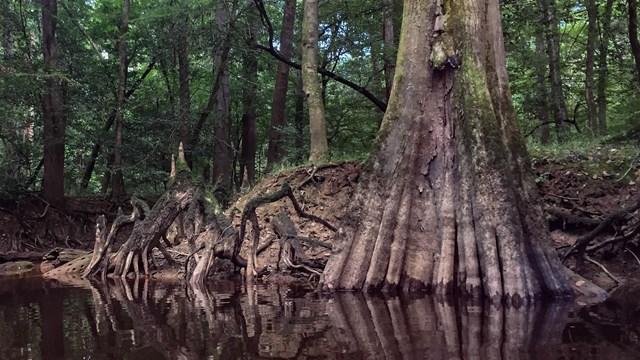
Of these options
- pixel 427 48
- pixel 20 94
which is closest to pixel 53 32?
pixel 20 94

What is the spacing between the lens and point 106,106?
17.7 meters

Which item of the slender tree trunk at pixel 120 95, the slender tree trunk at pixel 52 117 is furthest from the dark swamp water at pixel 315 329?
the slender tree trunk at pixel 120 95

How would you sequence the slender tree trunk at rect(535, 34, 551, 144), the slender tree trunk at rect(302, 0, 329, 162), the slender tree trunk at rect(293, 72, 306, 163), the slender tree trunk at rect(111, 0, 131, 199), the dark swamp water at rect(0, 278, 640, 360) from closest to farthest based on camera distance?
the dark swamp water at rect(0, 278, 640, 360) < the slender tree trunk at rect(302, 0, 329, 162) < the slender tree trunk at rect(293, 72, 306, 163) < the slender tree trunk at rect(535, 34, 551, 144) < the slender tree trunk at rect(111, 0, 131, 199)

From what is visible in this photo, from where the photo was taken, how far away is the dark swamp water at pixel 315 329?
4086 mm

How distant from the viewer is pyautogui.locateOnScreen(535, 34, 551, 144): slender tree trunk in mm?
16094

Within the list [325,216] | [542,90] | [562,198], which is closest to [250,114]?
[542,90]

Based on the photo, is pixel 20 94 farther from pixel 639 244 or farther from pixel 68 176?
pixel 639 244

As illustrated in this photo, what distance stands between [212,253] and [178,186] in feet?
6.72

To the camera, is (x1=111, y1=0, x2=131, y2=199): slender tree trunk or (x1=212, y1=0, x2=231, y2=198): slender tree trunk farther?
(x1=212, y1=0, x2=231, y2=198): slender tree trunk

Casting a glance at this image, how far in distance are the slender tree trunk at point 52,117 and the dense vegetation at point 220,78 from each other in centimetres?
8

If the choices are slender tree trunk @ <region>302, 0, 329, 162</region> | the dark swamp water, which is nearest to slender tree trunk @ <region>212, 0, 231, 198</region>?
slender tree trunk @ <region>302, 0, 329, 162</region>

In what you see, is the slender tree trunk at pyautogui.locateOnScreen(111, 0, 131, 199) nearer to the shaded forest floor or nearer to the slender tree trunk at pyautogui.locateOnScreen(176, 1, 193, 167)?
the slender tree trunk at pyautogui.locateOnScreen(176, 1, 193, 167)

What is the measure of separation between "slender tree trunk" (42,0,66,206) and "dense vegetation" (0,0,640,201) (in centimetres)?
8

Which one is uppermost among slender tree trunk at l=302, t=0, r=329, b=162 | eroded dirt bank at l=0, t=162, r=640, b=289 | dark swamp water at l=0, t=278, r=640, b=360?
slender tree trunk at l=302, t=0, r=329, b=162
